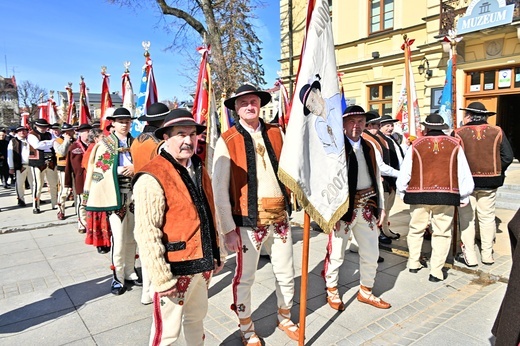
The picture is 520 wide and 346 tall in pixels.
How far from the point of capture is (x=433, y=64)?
1216cm

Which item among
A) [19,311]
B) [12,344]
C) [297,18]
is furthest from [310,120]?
[297,18]

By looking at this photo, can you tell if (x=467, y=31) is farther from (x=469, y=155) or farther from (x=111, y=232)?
(x=111, y=232)

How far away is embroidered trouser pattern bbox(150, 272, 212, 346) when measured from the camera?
2.23 m

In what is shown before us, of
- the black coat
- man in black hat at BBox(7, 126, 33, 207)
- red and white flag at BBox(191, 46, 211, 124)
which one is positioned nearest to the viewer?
the black coat

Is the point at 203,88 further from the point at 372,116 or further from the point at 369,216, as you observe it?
the point at 369,216

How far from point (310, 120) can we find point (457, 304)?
2.67m

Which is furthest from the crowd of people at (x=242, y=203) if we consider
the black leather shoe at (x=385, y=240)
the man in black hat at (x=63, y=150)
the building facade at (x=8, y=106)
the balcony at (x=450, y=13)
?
the building facade at (x=8, y=106)

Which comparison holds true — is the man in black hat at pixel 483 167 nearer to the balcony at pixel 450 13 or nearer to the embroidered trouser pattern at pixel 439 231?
the embroidered trouser pattern at pixel 439 231

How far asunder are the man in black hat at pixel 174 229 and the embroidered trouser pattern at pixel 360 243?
1.64 m

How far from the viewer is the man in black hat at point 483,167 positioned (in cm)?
479

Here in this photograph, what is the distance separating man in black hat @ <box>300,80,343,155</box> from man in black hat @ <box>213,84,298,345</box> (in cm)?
43

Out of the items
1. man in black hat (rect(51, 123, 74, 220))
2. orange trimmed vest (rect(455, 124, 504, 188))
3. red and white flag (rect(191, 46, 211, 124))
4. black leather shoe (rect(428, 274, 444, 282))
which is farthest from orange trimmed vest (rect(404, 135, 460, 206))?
man in black hat (rect(51, 123, 74, 220))

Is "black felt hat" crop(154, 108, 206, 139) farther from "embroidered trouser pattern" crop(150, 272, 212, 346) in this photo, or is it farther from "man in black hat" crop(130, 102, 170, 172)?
"man in black hat" crop(130, 102, 170, 172)

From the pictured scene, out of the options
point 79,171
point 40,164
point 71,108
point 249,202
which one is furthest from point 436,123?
point 71,108
